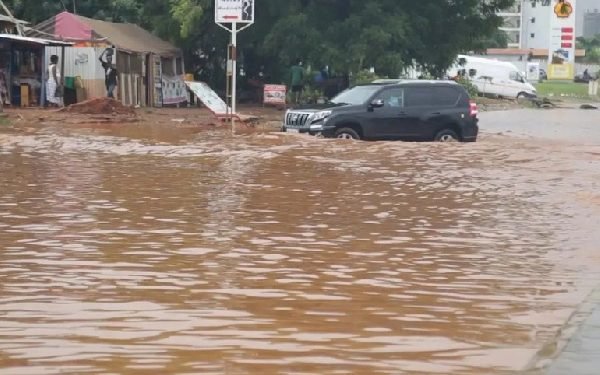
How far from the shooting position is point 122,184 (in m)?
14.8

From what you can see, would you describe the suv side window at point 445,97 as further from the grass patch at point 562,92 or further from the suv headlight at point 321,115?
the grass patch at point 562,92

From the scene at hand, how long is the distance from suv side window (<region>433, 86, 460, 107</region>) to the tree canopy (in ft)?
42.4

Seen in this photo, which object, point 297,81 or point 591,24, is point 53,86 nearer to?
point 297,81

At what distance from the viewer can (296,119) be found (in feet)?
75.7

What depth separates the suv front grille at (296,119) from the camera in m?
22.8

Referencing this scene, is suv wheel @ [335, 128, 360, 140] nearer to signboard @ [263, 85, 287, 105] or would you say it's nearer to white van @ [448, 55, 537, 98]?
signboard @ [263, 85, 287, 105]

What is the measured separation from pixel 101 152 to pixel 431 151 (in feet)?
19.8

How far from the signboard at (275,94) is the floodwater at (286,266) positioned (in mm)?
19652

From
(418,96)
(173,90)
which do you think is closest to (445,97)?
(418,96)

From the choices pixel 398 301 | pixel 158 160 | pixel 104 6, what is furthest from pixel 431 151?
pixel 104 6

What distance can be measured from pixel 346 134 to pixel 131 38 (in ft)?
52.6

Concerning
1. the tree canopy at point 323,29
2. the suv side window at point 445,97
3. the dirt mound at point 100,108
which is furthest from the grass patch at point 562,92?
the suv side window at point 445,97

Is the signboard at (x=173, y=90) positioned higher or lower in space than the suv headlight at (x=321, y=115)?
higher

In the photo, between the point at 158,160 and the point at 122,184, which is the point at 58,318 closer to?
the point at 122,184
